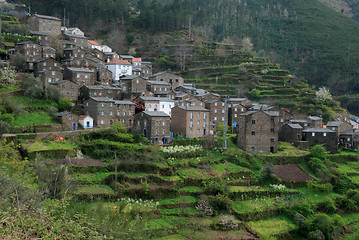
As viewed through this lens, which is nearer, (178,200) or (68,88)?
(178,200)

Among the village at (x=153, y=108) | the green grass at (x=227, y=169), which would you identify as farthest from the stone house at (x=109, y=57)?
the green grass at (x=227, y=169)

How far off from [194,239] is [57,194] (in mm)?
11373

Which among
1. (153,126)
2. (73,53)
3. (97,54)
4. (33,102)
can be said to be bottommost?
(153,126)

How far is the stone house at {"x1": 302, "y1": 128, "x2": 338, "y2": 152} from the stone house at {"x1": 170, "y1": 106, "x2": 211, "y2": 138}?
15406 millimetres

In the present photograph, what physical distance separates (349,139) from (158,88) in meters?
30.2

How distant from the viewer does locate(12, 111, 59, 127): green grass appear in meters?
37.1

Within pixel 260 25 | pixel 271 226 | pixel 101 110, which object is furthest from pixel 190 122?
pixel 260 25

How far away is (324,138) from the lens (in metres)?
48.8

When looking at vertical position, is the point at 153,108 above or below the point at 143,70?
below

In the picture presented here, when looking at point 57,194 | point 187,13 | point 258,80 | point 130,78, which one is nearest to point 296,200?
point 57,194

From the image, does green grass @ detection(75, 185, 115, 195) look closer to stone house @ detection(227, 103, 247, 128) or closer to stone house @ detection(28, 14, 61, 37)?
stone house @ detection(227, 103, 247, 128)

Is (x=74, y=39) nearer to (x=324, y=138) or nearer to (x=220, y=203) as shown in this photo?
(x=220, y=203)

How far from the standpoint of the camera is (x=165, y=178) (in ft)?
113

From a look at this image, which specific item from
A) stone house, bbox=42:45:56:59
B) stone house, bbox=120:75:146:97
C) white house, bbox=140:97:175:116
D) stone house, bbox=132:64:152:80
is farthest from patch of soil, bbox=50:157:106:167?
stone house, bbox=132:64:152:80
